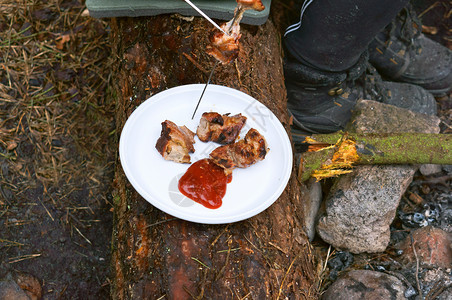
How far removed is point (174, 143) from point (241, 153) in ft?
1.40

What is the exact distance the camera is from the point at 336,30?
3.34 metres

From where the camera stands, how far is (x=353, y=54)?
3.57 m

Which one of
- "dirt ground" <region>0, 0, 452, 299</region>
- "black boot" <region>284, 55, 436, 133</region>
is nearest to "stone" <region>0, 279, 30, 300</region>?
"dirt ground" <region>0, 0, 452, 299</region>

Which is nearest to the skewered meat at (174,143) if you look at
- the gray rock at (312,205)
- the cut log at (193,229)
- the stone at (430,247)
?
the cut log at (193,229)

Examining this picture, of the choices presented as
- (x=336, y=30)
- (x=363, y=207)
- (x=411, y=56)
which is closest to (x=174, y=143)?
(x=363, y=207)

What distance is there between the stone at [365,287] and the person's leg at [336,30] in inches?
69.0

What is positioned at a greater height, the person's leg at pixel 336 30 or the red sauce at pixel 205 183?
the person's leg at pixel 336 30

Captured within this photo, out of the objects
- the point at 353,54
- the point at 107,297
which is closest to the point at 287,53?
the point at 353,54

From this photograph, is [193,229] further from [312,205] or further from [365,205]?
[365,205]

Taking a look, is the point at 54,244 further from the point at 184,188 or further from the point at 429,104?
the point at 429,104

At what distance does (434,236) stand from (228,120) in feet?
6.12

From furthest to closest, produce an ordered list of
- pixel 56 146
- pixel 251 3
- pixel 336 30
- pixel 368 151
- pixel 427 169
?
pixel 427 169
pixel 56 146
pixel 336 30
pixel 368 151
pixel 251 3

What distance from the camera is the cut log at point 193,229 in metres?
2.37

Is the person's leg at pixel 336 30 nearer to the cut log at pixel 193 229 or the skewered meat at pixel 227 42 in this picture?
the cut log at pixel 193 229
